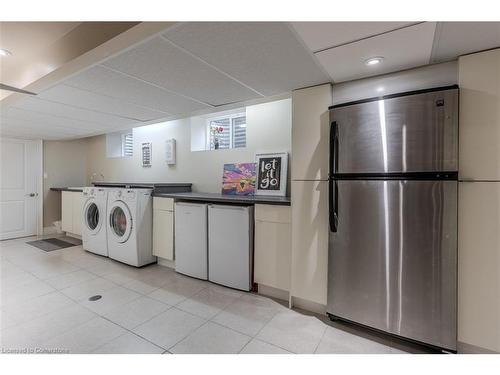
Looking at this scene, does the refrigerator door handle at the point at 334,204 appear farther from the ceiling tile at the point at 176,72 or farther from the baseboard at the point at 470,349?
the ceiling tile at the point at 176,72

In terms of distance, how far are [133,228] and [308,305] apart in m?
2.37

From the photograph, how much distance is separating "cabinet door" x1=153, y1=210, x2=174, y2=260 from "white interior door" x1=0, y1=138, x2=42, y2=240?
12.1ft

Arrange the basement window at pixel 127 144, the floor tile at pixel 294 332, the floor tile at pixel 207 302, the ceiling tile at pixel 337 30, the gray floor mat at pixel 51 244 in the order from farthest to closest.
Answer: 1. the basement window at pixel 127 144
2. the gray floor mat at pixel 51 244
3. the floor tile at pixel 207 302
4. the floor tile at pixel 294 332
5. the ceiling tile at pixel 337 30

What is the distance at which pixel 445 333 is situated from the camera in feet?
5.02

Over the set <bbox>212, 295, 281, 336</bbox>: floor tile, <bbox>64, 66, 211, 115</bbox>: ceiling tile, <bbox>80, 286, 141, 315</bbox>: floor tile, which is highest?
<bbox>64, 66, 211, 115</bbox>: ceiling tile

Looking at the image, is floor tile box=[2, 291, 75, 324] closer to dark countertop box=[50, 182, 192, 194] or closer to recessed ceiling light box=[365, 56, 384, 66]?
dark countertop box=[50, 182, 192, 194]

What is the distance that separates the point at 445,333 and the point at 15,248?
5.91m

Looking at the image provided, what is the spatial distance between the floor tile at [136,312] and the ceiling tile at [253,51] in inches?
84.6

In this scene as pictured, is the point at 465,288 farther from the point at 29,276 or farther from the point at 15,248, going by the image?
the point at 15,248

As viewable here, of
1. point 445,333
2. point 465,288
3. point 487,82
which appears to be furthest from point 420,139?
point 445,333

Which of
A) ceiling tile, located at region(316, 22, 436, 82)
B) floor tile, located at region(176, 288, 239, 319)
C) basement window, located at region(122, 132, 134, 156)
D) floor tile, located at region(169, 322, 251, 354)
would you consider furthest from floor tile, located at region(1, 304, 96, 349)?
basement window, located at region(122, 132, 134, 156)

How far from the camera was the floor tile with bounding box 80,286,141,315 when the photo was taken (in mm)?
2158

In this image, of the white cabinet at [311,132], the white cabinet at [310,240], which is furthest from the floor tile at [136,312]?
the white cabinet at [311,132]

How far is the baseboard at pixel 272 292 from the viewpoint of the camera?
234cm
